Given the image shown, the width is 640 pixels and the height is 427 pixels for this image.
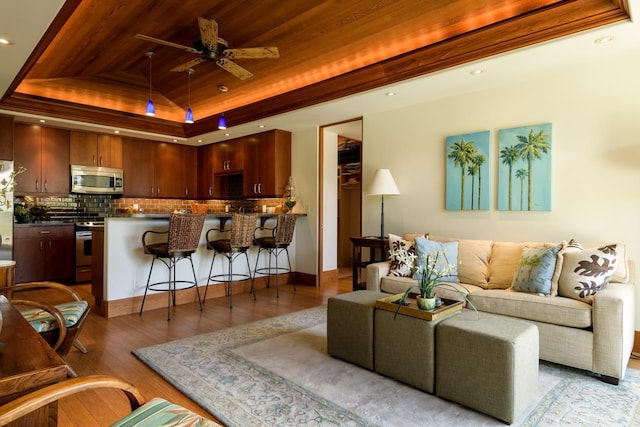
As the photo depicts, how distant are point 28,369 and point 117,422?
0.35 meters

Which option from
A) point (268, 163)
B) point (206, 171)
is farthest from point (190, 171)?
point (268, 163)

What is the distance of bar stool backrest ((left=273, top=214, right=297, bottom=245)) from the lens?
4938mm

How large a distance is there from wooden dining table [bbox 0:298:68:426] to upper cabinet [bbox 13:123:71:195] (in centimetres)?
508

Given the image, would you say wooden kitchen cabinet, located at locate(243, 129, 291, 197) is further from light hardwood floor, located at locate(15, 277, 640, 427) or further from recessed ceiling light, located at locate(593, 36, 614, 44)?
recessed ceiling light, located at locate(593, 36, 614, 44)

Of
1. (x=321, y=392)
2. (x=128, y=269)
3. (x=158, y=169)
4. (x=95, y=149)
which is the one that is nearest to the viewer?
(x=321, y=392)

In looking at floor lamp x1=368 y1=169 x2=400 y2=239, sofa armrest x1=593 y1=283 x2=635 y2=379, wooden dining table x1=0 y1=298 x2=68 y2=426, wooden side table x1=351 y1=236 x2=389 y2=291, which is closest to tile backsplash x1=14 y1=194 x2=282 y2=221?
wooden side table x1=351 y1=236 x2=389 y2=291

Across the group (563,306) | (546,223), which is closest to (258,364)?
(563,306)

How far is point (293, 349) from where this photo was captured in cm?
306

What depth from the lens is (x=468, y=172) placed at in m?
4.04

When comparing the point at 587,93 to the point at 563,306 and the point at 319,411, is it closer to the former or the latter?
the point at 563,306

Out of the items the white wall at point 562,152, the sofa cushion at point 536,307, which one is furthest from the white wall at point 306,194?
the sofa cushion at point 536,307

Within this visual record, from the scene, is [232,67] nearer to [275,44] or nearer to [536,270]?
[275,44]

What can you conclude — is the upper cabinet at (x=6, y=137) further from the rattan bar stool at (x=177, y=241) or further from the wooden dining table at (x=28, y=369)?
the wooden dining table at (x=28, y=369)

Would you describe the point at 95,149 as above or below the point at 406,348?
above
